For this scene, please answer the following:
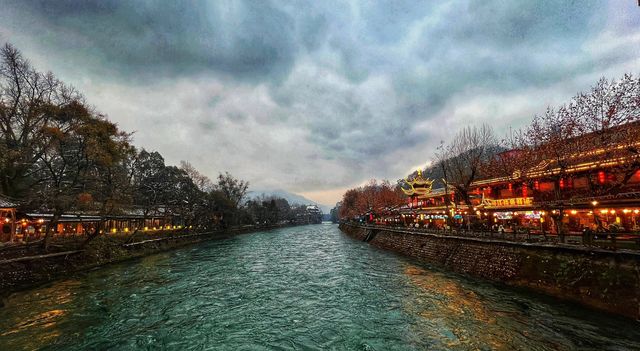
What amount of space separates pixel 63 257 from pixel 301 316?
26.8m

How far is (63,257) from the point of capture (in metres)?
25.8

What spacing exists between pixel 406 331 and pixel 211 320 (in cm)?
1016

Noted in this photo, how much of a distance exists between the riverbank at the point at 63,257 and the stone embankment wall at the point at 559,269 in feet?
118

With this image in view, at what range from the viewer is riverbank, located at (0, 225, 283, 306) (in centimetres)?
2053

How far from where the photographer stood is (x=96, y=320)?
14219 mm

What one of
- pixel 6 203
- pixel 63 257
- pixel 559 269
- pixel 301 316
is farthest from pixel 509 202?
pixel 6 203

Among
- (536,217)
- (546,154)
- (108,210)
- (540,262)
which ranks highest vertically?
(546,154)

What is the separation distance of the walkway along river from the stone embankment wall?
3.18ft

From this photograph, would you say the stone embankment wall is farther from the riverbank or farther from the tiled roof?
the tiled roof

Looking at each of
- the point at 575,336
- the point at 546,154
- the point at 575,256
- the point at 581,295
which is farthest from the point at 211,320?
A: the point at 546,154

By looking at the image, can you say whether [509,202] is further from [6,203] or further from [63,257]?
[6,203]

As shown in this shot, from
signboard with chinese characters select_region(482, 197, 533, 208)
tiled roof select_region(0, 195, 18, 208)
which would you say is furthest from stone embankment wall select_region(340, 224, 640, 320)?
tiled roof select_region(0, 195, 18, 208)

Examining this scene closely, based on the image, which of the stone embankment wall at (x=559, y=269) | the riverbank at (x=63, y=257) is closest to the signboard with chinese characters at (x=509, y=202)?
the stone embankment wall at (x=559, y=269)

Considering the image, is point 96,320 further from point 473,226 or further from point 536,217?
point 536,217
